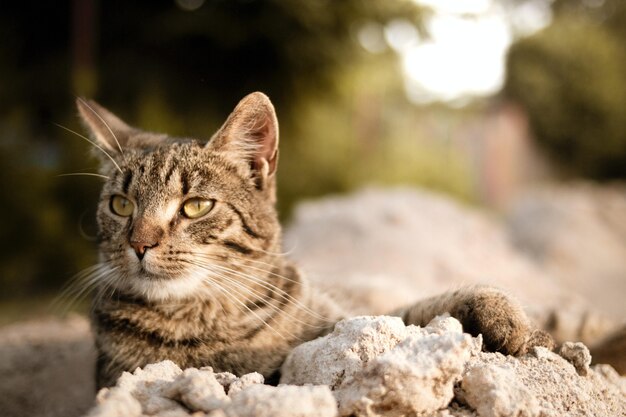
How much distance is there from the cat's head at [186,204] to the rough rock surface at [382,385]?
43 centimetres

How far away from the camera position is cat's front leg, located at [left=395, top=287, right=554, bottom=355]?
217 cm

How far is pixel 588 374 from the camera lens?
7.51 ft

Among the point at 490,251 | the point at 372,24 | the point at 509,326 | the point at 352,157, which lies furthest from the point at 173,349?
the point at 352,157

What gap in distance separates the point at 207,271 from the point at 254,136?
681mm

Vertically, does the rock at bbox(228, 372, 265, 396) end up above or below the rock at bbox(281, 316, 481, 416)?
below

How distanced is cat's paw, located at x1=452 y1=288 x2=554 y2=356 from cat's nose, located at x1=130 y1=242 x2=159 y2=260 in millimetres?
1246

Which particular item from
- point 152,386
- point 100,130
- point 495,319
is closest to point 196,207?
point 100,130

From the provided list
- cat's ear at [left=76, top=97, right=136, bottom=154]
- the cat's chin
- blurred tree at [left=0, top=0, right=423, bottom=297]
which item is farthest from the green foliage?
the cat's chin

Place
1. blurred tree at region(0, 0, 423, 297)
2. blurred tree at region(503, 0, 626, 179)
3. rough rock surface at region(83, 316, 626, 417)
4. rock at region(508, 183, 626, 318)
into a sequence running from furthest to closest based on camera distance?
1. blurred tree at region(503, 0, 626, 179)
2. rock at region(508, 183, 626, 318)
3. blurred tree at region(0, 0, 423, 297)
4. rough rock surface at region(83, 316, 626, 417)

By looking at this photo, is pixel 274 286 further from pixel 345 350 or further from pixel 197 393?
pixel 197 393

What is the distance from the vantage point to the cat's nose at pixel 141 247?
7.36ft

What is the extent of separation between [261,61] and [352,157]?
121 inches

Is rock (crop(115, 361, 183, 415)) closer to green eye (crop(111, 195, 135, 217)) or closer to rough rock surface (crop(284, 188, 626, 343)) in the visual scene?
green eye (crop(111, 195, 135, 217))

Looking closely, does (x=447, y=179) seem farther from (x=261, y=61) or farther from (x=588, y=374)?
(x=588, y=374)
